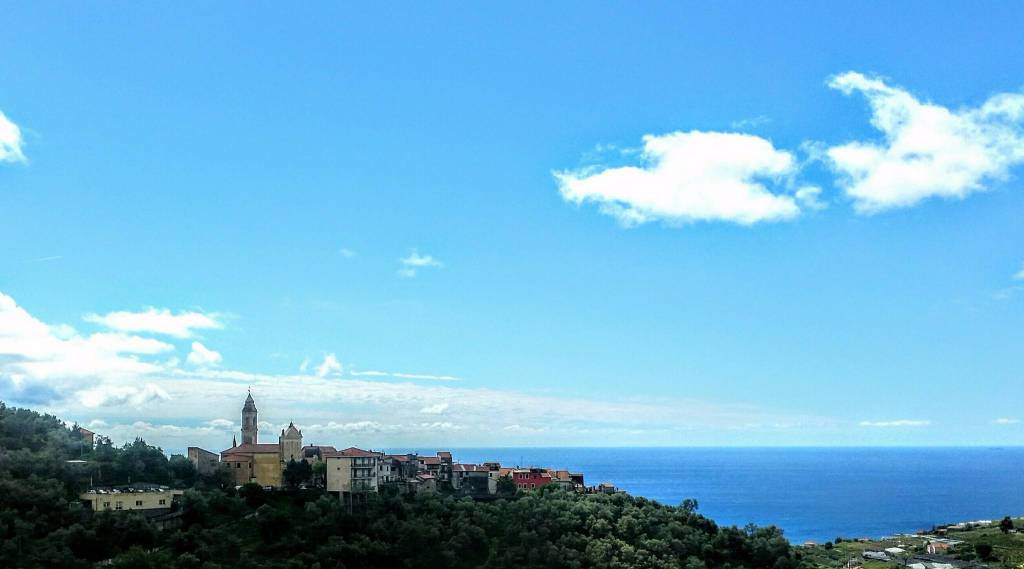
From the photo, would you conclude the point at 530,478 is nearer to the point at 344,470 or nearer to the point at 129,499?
the point at 344,470

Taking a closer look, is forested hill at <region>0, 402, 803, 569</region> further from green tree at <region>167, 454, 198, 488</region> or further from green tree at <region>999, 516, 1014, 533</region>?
green tree at <region>999, 516, 1014, 533</region>

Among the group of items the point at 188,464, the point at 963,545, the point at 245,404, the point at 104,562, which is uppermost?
the point at 245,404

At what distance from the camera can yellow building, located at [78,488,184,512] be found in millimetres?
48375

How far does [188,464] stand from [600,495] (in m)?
30.7

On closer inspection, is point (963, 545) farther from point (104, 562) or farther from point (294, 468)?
point (104, 562)

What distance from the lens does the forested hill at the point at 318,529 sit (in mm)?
43156

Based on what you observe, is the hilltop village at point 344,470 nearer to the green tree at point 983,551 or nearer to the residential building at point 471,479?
the residential building at point 471,479

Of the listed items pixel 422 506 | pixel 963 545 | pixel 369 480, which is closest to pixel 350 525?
pixel 422 506

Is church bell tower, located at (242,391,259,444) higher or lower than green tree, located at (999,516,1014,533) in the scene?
higher

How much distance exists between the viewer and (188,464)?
61.5 meters

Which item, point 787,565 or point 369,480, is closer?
point 787,565

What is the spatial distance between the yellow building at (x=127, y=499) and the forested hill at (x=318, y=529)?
46.6 inches

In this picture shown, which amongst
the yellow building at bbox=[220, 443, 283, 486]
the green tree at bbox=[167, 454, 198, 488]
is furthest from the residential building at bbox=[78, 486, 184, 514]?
the yellow building at bbox=[220, 443, 283, 486]

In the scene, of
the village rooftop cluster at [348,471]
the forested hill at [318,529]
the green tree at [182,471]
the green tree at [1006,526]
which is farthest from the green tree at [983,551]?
the green tree at [182,471]
